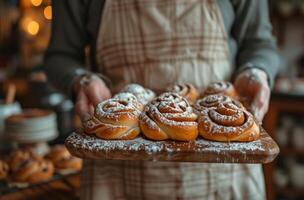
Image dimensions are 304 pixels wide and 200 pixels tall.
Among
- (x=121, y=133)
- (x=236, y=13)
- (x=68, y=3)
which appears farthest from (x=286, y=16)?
(x=121, y=133)

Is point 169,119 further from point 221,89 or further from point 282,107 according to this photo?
point 282,107

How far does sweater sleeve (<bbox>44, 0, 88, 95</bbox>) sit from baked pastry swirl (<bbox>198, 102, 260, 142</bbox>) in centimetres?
41

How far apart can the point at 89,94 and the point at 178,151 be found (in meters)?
0.32

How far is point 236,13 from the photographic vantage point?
1209 mm

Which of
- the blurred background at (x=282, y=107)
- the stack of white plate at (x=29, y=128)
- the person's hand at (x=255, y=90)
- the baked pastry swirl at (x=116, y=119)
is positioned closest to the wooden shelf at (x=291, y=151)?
the blurred background at (x=282, y=107)

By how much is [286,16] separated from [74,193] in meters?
2.15

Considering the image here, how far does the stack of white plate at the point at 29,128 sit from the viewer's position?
1.66 m

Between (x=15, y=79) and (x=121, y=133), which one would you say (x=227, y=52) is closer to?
(x=121, y=133)

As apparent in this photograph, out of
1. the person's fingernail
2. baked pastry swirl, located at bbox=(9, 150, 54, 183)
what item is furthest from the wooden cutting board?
baked pastry swirl, located at bbox=(9, 150, 54, 183)

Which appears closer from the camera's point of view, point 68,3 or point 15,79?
point 68,3

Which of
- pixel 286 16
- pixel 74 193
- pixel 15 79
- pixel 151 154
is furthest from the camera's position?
pixel 15 79

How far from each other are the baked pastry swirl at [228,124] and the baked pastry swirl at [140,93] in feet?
0.50

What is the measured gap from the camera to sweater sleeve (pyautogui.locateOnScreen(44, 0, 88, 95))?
1.19m

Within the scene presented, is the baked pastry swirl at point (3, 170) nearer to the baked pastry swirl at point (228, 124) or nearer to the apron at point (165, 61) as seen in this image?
the apron at point (165, 61)
